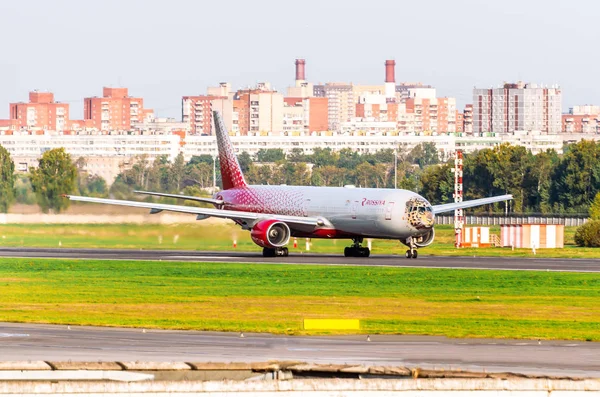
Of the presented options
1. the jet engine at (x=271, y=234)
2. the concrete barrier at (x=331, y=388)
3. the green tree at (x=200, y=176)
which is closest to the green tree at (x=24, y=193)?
the jet engine at (x=271, y=234)

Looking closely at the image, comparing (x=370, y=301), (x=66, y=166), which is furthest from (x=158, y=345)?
(x=66, y=166)

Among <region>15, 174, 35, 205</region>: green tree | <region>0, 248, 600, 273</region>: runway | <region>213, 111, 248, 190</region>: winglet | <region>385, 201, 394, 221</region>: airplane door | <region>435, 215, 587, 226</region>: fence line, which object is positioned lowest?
<region>0, 248, 600, 273</region>: runway

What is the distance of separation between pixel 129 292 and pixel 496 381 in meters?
28.9

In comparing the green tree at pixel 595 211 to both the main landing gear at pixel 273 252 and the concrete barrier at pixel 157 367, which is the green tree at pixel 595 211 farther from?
the concrete barrier at pixel 157 367

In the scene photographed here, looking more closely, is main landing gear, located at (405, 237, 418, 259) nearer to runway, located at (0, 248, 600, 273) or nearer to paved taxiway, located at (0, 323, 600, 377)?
runway, located at (0, 248, 600, 273)

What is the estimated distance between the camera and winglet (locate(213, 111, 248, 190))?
78.9 m

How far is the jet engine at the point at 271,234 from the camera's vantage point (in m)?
69.1

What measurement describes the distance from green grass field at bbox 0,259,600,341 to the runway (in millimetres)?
3833

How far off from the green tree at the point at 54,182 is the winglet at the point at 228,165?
9762mm

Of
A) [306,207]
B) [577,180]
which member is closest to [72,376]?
[306,207]

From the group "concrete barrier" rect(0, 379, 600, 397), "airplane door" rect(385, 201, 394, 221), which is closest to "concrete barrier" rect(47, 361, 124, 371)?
"concrete barrier" rect(0, 379, 600, 397)

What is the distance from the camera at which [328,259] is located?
6738 cm

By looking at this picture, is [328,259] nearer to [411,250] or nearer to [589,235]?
[411,250]

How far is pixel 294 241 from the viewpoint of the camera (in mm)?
85438
